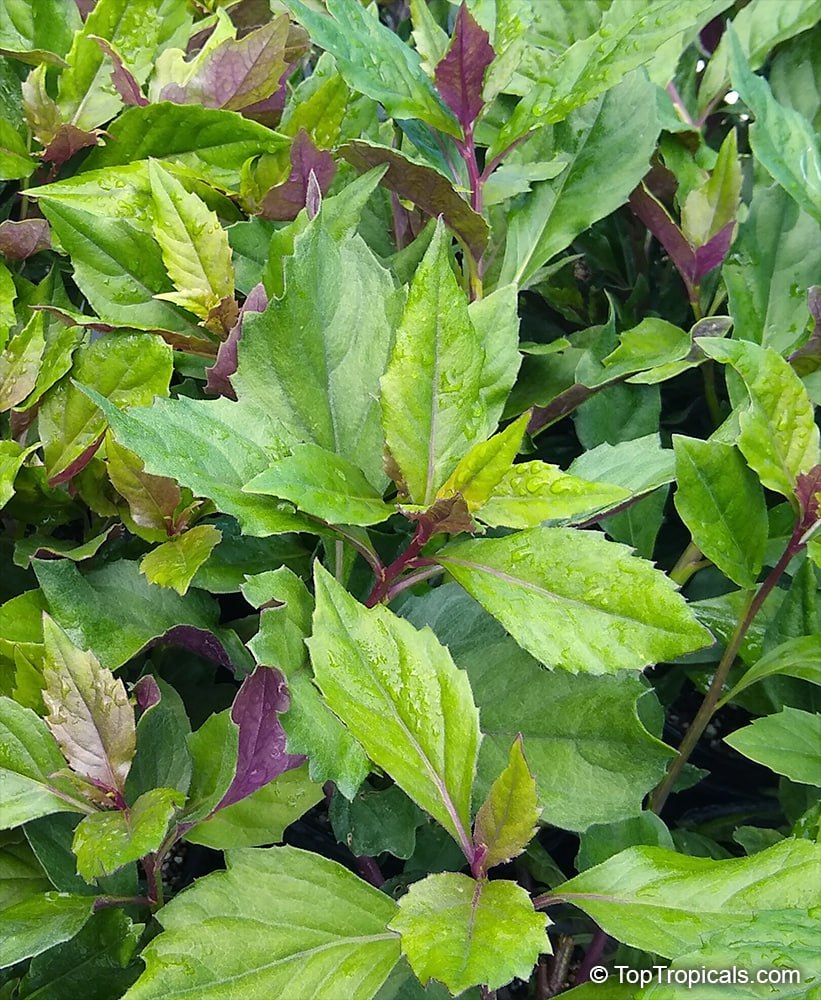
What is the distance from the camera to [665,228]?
0.73m

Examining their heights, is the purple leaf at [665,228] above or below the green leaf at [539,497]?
above

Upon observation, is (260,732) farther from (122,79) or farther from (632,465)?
(122,79)

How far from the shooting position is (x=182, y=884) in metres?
0.66

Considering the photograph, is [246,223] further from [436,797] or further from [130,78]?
[436,797]

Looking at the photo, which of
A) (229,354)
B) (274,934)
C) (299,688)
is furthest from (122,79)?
(274,934)

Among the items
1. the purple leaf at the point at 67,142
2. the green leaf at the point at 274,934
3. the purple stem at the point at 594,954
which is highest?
the purple leaf at the point at 67,142

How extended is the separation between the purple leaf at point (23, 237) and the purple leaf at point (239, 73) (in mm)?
152

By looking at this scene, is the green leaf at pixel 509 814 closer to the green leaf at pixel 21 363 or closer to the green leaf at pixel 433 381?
the green leaf at pixel 433 381

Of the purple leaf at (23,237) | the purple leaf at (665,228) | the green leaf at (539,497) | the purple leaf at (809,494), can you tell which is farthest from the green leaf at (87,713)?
the purple leaf at (665,228)

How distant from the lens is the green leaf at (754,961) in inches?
16.8

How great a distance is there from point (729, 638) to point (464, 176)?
401 mm

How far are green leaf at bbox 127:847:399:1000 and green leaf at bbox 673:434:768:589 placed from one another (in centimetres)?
30

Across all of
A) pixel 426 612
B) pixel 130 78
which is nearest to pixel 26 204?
pixel 130 78

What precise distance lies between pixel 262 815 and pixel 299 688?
0.37 ft
